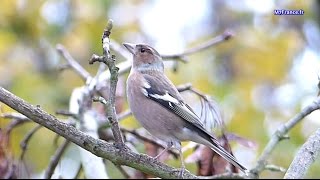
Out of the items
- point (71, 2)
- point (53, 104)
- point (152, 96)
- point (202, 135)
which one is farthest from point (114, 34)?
point (202, 135)

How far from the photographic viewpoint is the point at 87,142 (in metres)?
2.91

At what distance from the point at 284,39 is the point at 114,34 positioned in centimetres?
190

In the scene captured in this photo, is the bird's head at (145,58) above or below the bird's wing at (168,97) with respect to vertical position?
above

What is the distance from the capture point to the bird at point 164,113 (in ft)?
13.0

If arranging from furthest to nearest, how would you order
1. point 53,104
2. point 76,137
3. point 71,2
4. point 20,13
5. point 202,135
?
1. point 71,2
2. point 20,13
3. point 53,104
4. point 202,135
5. point 76,137

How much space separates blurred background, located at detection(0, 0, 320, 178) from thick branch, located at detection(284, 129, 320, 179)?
8.77 ft

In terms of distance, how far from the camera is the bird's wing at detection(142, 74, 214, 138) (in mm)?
4152

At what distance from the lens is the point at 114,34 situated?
7.79 metres

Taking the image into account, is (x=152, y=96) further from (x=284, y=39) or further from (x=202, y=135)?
(x=284, y=39)

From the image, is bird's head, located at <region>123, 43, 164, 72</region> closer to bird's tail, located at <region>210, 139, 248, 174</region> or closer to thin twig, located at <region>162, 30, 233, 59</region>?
thin twig, located at <region>162, 30, 233, 59</region>

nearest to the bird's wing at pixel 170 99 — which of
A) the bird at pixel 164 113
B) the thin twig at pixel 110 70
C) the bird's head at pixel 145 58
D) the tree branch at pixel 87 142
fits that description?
the bird at pixel 164 113

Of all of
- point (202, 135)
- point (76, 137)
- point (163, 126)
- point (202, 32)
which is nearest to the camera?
point (76, 137)

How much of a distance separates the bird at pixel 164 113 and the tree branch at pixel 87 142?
2.48 feet

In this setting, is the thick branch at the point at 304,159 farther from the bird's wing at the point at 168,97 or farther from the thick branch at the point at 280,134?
the bird's wing at the point at 168,97
